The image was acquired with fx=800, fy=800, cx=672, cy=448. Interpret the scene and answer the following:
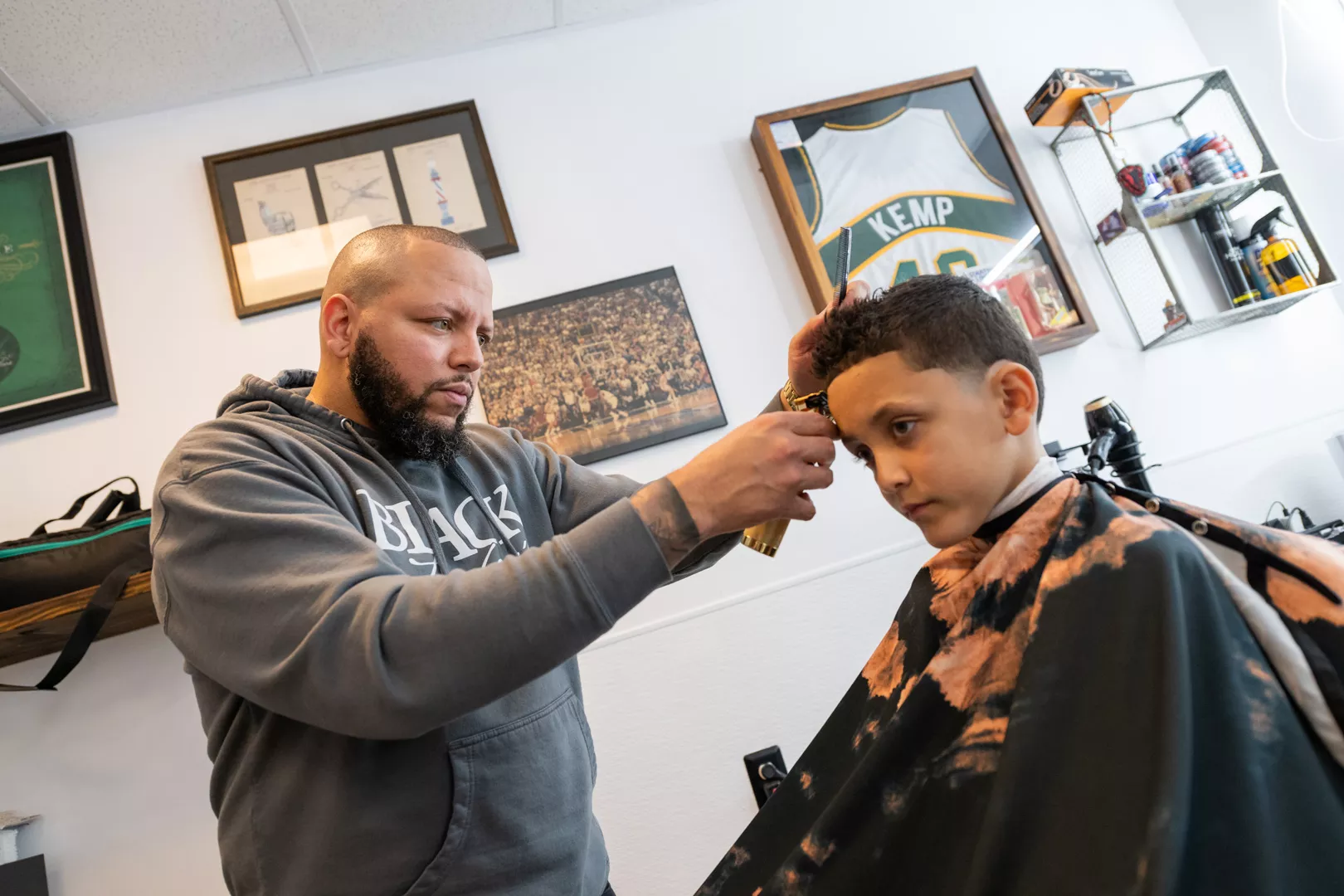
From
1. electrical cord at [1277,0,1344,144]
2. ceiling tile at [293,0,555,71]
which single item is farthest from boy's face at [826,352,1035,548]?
electrical cord at [1277,0,1344,144]

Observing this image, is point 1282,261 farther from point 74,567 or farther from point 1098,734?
point 74,567

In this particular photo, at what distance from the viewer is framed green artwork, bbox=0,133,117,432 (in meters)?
1.99

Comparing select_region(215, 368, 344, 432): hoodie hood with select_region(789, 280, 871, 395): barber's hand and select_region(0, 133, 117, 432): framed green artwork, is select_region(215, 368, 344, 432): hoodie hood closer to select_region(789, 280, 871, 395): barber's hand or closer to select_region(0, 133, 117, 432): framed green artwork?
select_region(789, 280, 871, 395): barber's hand

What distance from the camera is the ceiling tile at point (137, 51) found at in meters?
1.92

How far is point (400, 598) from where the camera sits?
0.85 m

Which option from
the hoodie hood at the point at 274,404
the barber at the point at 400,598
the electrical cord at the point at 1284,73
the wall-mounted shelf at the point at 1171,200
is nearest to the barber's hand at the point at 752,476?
the barber at the point at 400,598

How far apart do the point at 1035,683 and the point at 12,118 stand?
272cm

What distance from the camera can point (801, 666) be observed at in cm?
197

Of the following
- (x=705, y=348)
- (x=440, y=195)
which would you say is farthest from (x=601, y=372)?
(x=440, y=195)

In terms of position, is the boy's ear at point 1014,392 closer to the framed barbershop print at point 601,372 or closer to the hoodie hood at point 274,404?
the hoodie hood at point 274,404

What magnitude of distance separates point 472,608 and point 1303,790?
30.9 inches

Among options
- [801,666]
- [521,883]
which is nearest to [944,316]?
[521,883]

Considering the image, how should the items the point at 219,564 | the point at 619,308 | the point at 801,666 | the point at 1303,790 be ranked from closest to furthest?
the point at 1303,790
the point at 219,564
the point at 801,666
the point at 619,308

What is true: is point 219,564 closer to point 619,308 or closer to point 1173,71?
point 619,308
